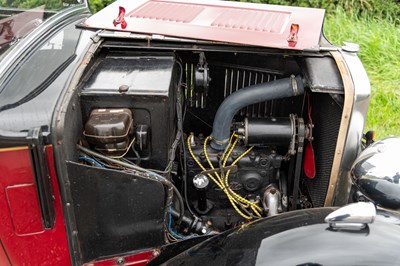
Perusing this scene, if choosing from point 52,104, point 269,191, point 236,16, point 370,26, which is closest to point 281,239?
point 269,191

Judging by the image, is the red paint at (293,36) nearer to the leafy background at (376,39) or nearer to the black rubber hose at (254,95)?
the black rubber hose at (254,95)

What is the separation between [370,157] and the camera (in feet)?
6.78

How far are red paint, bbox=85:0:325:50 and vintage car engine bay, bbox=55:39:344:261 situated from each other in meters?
0.08

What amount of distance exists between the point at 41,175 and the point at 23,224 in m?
0.27

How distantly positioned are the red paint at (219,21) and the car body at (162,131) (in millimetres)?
14

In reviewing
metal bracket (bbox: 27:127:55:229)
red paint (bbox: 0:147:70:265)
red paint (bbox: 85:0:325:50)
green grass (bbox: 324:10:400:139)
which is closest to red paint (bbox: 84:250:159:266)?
red paint (bbox: 0:147:70:265)

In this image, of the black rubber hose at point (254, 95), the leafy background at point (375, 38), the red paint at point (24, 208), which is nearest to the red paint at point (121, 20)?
the leafy background at point (375, 38)

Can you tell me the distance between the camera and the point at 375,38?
5.91m

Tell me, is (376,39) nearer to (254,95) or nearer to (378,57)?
(378,57)

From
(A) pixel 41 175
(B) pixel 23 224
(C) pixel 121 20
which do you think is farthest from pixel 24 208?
(C) pixel 121 20

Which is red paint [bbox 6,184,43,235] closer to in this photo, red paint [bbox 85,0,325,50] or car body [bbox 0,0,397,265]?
car body [bbox 0,0,397,265]

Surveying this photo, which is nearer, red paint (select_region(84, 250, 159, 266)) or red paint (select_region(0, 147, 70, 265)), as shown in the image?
red paint (select_region(0, 147, 70, 265))

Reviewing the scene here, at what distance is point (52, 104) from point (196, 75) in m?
0.84

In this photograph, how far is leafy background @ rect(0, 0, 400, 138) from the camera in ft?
15.2
